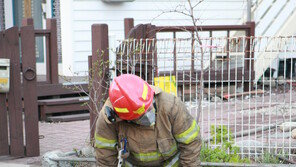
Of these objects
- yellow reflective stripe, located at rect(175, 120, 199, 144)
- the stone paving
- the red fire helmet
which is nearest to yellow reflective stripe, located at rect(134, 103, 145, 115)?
the red fire helmet

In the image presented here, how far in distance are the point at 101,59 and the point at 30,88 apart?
1188 millimetres

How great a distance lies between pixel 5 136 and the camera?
6629 millimetres

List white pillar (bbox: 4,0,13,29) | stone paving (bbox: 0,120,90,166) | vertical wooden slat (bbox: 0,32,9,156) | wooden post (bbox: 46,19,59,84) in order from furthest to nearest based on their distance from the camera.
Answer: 1. white pillar (bbox: 4,0,13,29)
2. wooden post (bbox: 46,19,59,84)
3. vertical wooden slat (bbox: 0,32,9,156)
4. stone paving (bbox: 0,120,90,166)

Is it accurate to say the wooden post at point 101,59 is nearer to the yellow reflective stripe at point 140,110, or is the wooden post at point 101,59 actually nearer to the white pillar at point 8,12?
the yellow reflective stripe at point 140,110

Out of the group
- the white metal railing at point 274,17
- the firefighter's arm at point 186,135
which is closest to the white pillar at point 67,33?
the white metal railing at point 274,17

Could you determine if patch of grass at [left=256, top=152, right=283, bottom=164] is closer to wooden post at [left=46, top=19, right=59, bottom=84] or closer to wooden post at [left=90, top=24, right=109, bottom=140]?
wooden post at [left=90, top=24, right=109, bottom=140]

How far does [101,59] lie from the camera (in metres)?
5.96

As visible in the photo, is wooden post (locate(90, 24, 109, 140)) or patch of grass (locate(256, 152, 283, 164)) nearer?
patch of grass (locate(256, 152, 283, 164))

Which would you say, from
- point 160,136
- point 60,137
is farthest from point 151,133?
point 60,137

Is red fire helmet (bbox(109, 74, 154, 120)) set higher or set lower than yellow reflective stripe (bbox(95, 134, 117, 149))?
higher

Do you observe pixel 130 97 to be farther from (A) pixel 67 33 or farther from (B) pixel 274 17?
(B) pixel 274 17

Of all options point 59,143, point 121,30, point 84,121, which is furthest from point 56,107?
point 121,30

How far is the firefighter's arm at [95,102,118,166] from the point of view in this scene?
3523 mm

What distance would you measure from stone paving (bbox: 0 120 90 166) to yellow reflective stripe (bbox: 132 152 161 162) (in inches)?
102
